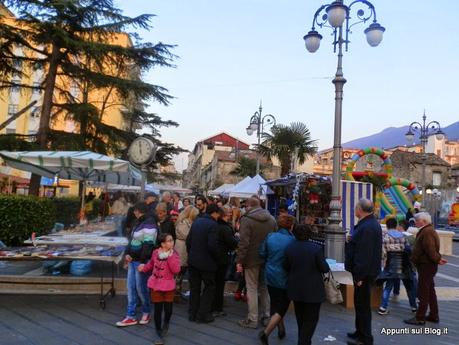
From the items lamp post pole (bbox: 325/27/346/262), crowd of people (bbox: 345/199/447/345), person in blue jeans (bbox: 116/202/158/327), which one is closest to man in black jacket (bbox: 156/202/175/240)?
person in blue jeans (bbox: 116/202/158/327)

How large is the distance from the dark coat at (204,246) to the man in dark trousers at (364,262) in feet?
6.19

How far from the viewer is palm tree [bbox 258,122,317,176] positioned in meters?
21.3

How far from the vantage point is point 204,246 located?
20.5 ft

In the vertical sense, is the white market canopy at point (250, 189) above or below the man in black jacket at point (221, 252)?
above

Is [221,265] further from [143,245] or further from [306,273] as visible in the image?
[306,273]

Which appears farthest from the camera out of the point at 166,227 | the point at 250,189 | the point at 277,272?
the point at 250,189

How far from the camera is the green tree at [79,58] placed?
49.1 feet

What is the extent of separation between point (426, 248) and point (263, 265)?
2514 mm

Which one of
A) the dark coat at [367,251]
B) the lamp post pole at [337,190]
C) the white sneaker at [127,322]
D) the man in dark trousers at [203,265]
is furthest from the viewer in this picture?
the lamp post pole at [337,190]

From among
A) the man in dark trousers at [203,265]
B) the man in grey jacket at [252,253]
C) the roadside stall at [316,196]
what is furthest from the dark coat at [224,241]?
the roadside stall at [316,196]

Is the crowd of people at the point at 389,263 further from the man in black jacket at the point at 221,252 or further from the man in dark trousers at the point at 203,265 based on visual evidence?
the man in dark trousers at the point at 203,265

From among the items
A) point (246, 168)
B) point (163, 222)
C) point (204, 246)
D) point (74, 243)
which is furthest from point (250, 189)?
point (246, 168)

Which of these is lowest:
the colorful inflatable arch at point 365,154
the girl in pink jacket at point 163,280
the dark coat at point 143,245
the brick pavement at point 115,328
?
the brick pavement at point 115,328

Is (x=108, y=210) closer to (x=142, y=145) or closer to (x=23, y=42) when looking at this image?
(x=23, y=42)
